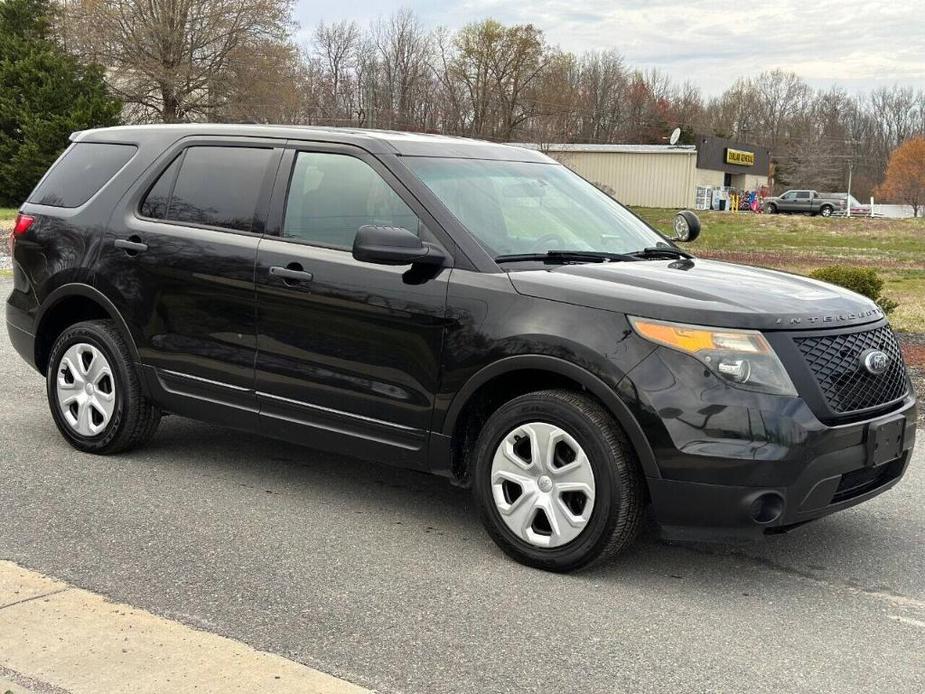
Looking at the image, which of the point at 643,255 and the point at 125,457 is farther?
the point at 125,457

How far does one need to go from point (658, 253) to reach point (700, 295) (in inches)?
41.3

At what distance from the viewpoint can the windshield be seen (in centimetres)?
479

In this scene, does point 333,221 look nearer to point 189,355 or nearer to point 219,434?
point 189,355

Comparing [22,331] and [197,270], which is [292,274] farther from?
[22,331]

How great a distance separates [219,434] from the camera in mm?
6590

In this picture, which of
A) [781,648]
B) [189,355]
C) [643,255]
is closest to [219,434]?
[189,355]

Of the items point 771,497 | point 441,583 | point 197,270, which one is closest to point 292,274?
point 197,270

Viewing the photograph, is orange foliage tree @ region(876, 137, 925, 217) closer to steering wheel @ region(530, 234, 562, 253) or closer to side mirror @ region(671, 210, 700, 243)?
side mirror @ region(671, 210, 700, 243)


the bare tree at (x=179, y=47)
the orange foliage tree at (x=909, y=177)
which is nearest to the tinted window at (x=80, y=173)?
the bare tree at (x=179, y=47)

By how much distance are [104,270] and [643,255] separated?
2.90 metres

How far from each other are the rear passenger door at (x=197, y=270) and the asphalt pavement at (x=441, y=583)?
57cm

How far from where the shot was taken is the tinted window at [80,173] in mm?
5965

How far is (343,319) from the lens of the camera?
4777 millimetres

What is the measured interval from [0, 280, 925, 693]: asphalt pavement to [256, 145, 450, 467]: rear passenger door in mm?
495
